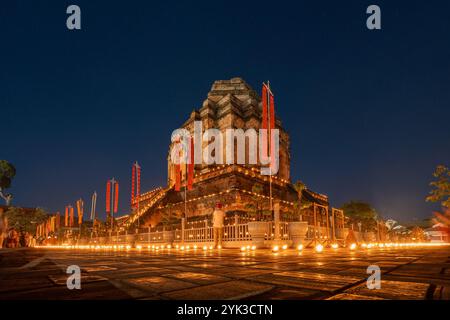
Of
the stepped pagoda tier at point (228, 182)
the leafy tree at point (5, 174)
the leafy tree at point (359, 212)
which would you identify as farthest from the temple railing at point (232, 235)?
the leafy tree at point (5, 174)

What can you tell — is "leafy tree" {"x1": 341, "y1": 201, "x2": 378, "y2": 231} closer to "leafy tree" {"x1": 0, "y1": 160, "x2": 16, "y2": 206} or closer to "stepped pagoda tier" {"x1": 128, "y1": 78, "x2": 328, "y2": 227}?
"stepped pagoda tier" {"x1": 128, "y1": 78, "x2": 328, "y2": 227}

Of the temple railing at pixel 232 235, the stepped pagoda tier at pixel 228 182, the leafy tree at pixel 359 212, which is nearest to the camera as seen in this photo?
the temple railing at pixel 232 235

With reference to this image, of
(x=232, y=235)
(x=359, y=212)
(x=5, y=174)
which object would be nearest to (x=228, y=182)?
(x=359, y=212)

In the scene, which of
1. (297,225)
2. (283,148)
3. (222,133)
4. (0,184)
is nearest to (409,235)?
(283,148)

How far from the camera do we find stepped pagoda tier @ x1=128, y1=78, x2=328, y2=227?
31.9 m

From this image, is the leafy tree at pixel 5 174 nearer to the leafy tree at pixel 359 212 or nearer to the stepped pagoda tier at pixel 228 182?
the stepped pagoda tier at pixel 228 182

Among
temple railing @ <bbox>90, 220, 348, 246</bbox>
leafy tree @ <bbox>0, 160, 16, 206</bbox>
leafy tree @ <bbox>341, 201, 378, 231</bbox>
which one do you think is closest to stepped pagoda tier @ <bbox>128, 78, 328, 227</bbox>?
temple railing @ <bbox>90, 220, 348, 246</bbox>

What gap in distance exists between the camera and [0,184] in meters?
38.0

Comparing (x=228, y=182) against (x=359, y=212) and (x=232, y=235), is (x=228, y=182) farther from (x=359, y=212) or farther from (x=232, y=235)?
(x=232, y=235)

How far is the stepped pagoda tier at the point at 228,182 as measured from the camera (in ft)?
105

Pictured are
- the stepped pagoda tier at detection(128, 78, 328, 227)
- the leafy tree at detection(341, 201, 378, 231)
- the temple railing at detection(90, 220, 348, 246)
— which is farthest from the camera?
the leafy tree at detection(341, 201, 378, 231)

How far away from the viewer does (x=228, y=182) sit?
34.4 meters
